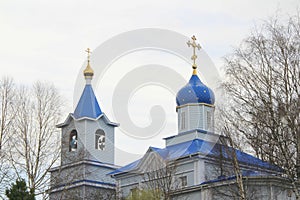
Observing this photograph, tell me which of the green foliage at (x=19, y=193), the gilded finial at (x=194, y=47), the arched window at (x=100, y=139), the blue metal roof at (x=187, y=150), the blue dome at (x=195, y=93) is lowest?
the green foliage at (x=19, y=193)

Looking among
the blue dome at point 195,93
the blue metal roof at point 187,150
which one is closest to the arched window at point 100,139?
the blue metal roof at point 187,150

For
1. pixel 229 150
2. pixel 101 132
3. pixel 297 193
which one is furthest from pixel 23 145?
pixel 101 132

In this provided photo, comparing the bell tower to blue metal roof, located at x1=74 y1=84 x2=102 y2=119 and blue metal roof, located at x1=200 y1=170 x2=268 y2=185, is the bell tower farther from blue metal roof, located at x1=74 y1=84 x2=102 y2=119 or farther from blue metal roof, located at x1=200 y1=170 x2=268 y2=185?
blue metal roof, located at x1=200 y1=170 x2=268 y2=185

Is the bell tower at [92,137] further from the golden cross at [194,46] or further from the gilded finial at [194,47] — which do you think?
the golden cross at [194,46]

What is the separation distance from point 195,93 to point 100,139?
7462 mm

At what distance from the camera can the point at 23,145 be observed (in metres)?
23.3

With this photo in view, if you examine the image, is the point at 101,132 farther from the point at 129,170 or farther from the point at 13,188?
the point at 13,188

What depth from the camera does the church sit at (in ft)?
82.3

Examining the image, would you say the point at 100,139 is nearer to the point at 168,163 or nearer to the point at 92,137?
the point at 92,137

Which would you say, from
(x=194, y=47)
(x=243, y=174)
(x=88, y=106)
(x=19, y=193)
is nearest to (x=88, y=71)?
(x=88, y=106)

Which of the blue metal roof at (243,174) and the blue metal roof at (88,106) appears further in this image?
the blue metal roof at (88,106)

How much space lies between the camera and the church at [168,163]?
82.3 feet

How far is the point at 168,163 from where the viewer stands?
28438 mm

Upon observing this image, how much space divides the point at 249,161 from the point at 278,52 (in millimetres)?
5921
